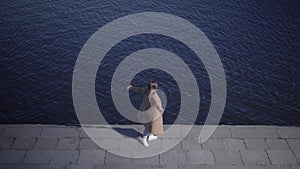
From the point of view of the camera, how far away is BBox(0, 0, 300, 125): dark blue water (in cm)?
1450

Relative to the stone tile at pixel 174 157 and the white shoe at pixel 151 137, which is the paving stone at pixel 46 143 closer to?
the white shoe at pixel 151 137

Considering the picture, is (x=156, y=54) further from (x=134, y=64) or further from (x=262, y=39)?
(x=262, y=39)

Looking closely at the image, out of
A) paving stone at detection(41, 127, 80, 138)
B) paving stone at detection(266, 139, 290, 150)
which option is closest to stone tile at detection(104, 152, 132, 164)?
paving stone at detection(41, 127, 80, 138)

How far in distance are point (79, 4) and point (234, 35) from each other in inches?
359

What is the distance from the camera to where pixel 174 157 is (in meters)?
10.4

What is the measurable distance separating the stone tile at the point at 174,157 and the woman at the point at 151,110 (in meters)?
0.63

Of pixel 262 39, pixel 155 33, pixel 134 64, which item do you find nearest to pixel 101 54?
pixel 134 64

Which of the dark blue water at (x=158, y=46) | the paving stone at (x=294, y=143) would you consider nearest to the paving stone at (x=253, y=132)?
the paving stone at (x=294, y=143)

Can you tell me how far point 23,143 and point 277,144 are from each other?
292 inches

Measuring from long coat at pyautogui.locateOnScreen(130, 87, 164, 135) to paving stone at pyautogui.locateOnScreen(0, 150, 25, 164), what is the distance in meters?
3.47

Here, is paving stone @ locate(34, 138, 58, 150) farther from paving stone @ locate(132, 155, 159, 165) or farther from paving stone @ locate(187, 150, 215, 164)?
paving stone @ locate(187, 150, 215, 164)

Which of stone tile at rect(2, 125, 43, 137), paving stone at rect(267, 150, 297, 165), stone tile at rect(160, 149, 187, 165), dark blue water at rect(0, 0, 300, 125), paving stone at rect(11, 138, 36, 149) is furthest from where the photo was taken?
dark blue water at rect(0, 0, 300, 125)

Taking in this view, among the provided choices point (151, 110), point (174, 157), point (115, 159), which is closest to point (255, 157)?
point (174, 157)

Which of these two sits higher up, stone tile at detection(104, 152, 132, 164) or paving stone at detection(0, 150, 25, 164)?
stone tile at detection(104, 152, 132, 164)
